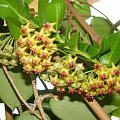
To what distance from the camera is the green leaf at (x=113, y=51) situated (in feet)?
1.66

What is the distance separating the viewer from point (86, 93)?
50cm

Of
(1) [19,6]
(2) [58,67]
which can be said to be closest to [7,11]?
(1) [19,6]

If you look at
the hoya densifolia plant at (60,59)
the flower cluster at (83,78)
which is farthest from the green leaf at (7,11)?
the flower cluster at (83,78)

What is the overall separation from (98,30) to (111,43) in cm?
15

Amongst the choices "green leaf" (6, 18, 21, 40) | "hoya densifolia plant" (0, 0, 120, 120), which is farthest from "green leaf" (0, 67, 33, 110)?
"green leaf" (6, 18, 21, 40)

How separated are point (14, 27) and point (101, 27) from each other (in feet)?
0.65

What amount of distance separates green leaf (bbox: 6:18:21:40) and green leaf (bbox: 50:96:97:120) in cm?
12

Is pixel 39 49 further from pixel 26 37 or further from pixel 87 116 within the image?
pixel 87 116

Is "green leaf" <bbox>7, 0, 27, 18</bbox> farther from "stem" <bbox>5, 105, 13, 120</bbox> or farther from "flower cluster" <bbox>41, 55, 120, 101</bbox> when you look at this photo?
"stem" <bbox>5, 105, 13, 120</bbox>

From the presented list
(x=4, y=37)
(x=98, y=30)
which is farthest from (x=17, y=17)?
(x=98, y=30)

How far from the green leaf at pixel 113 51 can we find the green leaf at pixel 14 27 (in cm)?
12

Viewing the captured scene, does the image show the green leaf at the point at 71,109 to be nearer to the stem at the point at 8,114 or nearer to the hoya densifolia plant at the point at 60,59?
the hoya densifolia plant at the point at 60,59

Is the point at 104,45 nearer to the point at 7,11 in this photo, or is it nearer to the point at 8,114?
the point at 7,11

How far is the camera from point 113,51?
0.51 m
